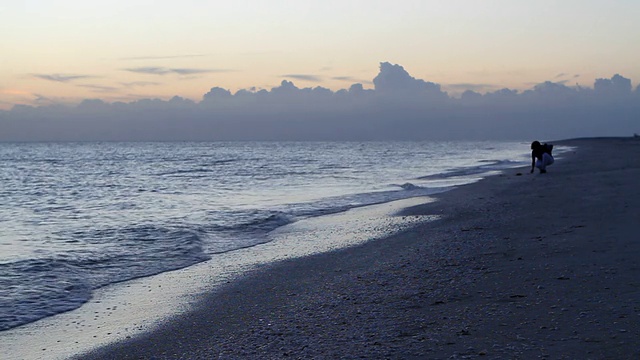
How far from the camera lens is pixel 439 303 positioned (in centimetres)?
683

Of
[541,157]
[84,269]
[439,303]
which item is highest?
[541,157]

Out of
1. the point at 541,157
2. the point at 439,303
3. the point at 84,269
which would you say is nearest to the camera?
the point at 439,303

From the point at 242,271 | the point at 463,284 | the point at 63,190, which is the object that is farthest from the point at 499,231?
the point at 63,190

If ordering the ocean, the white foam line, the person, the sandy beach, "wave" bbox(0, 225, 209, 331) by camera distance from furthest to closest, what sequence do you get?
1. the person
2. the ocean
3. "wave" bbox(0, 225, 209, 331)
4. the white foam line
5. the sandy beach

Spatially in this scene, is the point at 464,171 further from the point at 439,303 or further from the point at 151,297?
the point at 439,303

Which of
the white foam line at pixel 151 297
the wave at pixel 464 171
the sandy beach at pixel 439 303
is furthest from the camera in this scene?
the wave at pixel 464 171

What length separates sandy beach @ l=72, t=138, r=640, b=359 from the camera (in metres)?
5.36

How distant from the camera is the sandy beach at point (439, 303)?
5.36 m

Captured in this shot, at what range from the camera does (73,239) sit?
14.3 meters

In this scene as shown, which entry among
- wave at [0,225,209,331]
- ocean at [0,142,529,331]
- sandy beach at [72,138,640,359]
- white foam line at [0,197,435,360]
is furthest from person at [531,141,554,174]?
wave at [0,225,209,331]

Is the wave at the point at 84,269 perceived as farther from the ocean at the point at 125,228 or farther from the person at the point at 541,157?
the person at the point at 541,157

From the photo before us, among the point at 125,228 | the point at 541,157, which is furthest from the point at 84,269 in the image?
the point at 541,157

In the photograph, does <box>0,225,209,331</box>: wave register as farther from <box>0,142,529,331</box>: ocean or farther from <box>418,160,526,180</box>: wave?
<box>418,160,526,180</box>: wave

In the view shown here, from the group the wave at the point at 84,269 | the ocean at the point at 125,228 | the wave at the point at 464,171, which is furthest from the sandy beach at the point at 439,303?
the wave at the point at 464,171
